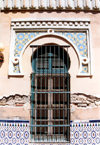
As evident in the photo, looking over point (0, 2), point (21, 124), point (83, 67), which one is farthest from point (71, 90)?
point (0, 2)

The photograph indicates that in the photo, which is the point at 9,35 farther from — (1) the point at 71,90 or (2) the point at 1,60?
(1) the point at 71,90

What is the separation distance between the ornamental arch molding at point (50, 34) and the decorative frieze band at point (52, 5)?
30 cm

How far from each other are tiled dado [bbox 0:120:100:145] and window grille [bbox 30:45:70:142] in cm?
17

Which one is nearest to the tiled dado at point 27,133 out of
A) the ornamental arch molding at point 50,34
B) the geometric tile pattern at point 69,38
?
the geometric tile pattern at point 69,38

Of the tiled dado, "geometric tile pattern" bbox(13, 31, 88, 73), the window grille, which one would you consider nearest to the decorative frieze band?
"geometric tile pattern" bbox(13, 31, 88, 73)

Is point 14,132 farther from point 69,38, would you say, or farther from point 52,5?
point 52,5

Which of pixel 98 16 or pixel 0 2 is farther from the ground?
pixel 0 2

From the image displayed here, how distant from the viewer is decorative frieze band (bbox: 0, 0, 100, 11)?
491cm

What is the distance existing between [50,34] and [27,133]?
2.18m

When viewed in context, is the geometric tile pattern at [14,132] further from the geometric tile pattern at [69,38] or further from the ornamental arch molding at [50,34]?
the ornamental arch molding at [50,34]

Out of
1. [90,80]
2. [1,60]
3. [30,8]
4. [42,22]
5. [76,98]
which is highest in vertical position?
[30,8]

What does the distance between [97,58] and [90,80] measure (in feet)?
1.67

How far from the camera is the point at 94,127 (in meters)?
4.52

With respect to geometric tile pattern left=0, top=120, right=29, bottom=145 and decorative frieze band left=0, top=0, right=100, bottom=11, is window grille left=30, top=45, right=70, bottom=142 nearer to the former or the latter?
geometric tile pattern left=0, top=120, right=29, bottom=145
